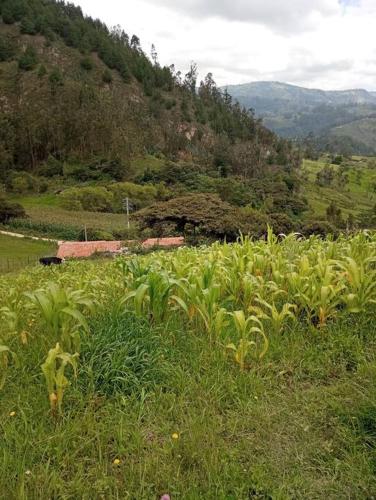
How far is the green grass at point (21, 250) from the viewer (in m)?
21.5

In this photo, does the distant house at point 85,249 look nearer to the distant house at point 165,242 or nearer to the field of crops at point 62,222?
the distant house at point 165,242

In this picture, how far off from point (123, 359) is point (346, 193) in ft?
271

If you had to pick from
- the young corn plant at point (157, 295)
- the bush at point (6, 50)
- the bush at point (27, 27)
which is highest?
the bush at point (27, 27)

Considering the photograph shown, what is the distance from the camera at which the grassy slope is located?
208 feet

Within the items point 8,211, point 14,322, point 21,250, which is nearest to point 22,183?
point 8,211

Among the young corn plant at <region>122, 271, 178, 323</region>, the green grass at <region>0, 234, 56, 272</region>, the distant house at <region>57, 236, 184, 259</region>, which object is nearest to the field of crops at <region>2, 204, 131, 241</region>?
the green grass at <region>0, 234, 56, 272</region>

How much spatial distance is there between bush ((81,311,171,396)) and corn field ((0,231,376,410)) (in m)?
0.12

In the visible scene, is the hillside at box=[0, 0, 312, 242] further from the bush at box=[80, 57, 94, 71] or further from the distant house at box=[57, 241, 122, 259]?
the distant house at box=[57, 241, 122, 259]

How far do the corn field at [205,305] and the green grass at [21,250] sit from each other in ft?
55.7

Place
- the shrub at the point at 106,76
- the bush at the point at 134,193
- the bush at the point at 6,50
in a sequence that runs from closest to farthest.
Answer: the bush at the point at 134,193 → the bush at the point at 6,50 → the shrub at the point at 106,76

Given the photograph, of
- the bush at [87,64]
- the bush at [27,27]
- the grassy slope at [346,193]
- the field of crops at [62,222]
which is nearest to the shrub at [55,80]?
the bush at [87,64]

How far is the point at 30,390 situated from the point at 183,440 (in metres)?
1.07

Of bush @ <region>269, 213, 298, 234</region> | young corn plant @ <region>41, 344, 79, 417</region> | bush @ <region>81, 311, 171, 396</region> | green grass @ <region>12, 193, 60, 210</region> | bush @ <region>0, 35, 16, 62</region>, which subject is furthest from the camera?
bush @ <region>0, 35, 16, 62</region>

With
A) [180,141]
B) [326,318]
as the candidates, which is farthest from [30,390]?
[180,141]
